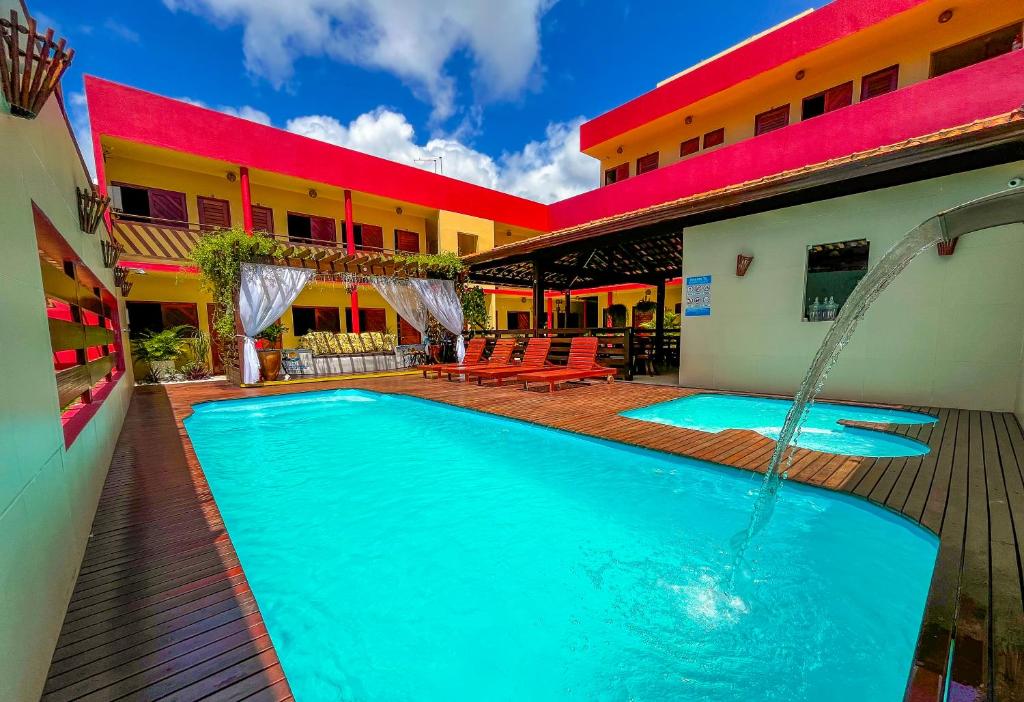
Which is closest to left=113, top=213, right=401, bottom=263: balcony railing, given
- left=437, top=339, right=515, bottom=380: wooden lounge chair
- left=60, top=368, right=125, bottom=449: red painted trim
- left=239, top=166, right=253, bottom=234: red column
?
left=239, top=166, right=253, bottom=234: red column

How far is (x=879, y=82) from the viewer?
9867 millimetres

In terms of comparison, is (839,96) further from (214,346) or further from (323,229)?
(214,346)

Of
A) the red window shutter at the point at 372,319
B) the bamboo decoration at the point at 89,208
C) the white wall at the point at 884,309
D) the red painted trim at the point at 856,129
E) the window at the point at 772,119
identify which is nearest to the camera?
the bamboo decoration at the point at 89,208

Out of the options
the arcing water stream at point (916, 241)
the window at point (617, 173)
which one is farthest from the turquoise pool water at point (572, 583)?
the window at point (617, 173)

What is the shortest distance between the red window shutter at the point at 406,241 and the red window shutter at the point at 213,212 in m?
5.71

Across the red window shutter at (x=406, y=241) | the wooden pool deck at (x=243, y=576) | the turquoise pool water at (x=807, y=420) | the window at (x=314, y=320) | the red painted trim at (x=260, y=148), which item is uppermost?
the red painted trim at (x=260, y=148)

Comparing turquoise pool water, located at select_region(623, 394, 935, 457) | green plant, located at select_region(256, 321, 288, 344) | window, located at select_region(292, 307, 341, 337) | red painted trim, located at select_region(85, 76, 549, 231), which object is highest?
red painted trim, located at select_region(85, 76, 549, 231)

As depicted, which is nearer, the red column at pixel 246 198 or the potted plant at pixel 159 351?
the potted plant at pixel 159 351

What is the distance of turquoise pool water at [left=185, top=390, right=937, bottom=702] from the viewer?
1.84 m

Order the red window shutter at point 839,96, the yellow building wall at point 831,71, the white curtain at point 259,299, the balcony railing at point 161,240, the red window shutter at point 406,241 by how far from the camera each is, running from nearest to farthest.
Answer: the yellow building wall at point 831,71 < the white curtain at point 259,299 < the balcony railing at point 161,240 < the red window shutter at point 839,96 < the red window shutter at point 406,241

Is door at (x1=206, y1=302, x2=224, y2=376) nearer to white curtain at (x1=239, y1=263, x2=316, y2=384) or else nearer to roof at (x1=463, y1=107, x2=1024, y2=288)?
white curtain at (x1=239, y1=263, x2=316, y2=384)

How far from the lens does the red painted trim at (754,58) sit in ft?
30.8

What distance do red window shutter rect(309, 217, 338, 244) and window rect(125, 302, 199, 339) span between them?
4.55 metres

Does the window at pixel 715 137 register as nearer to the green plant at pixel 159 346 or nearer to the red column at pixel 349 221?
the red column at pixel 349 221
